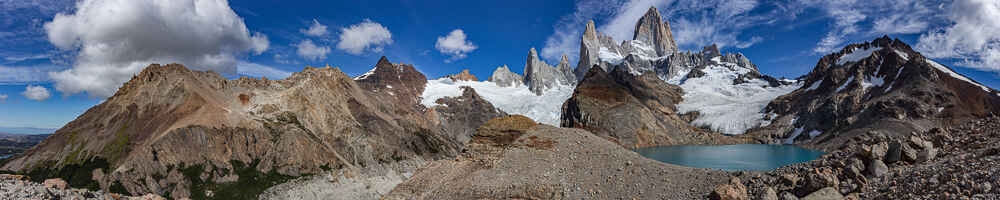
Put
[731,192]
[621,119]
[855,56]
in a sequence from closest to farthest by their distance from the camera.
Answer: [731,192], [621,119], [855,56]

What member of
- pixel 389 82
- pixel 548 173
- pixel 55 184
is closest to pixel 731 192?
pixel 548 173

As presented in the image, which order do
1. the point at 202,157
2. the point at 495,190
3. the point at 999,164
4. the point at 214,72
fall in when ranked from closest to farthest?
the point at 999,164 < the point at 495,190 < the point at 202,157 < the point at 214,72

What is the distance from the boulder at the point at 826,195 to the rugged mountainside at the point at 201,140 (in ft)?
145

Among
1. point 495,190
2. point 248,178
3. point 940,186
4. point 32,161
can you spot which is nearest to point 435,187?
point 495,190

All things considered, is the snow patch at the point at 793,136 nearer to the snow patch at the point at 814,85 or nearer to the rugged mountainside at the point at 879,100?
the rugged mountainside at the point at 879,100

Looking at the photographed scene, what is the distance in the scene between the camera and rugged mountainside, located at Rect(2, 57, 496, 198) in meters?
34.5

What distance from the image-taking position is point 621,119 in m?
97.2

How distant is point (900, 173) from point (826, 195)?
5.87 feet

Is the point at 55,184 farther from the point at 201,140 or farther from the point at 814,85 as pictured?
the point at 814,85

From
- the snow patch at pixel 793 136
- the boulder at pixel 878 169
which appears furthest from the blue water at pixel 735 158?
the snow patch at pixel 793 136

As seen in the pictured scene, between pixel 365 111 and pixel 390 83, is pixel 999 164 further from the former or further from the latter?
pixel 390 83

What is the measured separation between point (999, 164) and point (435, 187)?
530 inches

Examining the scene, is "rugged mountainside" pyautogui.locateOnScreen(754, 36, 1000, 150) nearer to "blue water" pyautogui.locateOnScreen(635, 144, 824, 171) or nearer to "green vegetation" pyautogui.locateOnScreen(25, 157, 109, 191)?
"blue water" pyautogui.locateOnScreen(635, 144, 824, 171)

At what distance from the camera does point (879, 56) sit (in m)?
107
